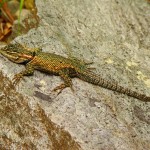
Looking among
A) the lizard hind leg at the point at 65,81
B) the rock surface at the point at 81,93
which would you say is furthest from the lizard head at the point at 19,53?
the lizard hind leg at the point at 65,81

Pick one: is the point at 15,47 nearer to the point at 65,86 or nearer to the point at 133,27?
the point at 65,86

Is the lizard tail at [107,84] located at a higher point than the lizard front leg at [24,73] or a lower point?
lower

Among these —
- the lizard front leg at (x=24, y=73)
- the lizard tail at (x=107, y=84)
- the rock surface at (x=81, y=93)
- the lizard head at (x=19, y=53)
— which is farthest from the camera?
the lizard head at (x=19, y=53)

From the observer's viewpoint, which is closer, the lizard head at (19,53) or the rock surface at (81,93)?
the rock surface at (81,93)

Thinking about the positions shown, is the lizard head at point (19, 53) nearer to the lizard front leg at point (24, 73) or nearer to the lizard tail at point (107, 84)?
the lizard front leg at point (24, 73)

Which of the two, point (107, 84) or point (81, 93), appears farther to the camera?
point (107, 84)

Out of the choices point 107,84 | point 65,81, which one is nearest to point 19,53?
point 65,81

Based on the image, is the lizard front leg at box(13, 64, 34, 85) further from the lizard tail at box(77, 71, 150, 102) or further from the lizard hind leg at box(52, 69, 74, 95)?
the lizard tail at box(77, 71, 150, 102)

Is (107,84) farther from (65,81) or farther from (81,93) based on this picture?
(65,81)
